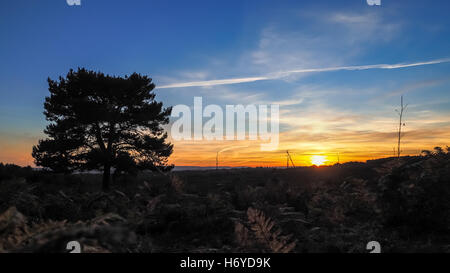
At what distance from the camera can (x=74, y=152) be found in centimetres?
2216

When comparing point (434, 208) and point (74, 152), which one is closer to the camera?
point (434, 208)

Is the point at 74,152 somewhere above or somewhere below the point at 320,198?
above

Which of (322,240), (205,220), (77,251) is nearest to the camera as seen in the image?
(77,251)

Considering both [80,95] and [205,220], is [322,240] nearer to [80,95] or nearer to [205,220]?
[205,220]
